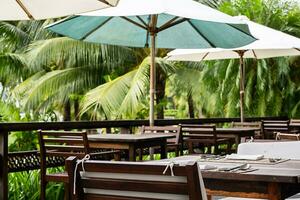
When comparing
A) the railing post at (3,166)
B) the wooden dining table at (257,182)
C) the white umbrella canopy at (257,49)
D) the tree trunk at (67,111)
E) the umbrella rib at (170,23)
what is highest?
the umbrella rib at (170,23)

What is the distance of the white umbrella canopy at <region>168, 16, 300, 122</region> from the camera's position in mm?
6453

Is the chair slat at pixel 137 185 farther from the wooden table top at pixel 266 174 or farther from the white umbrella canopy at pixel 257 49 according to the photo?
the white umbrella canopy at pixel 257 49

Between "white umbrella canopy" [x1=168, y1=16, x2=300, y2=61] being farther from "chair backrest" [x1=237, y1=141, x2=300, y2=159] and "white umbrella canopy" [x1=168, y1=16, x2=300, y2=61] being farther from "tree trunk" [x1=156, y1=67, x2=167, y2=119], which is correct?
"tree trunk" [x1=156, y1=67, x2=167, y2=119]

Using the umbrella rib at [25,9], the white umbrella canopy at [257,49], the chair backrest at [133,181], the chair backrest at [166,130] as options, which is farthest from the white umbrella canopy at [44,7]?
the white umbrella canopy at [257,49]

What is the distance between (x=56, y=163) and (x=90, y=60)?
10.4 metres

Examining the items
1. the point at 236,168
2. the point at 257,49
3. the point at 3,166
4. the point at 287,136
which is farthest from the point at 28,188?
the point at 257,49

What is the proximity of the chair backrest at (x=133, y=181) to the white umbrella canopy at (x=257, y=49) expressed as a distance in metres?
4.22

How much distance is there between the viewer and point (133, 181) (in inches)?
73.0

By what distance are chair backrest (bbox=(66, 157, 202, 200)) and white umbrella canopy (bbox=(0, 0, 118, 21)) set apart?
1.60m

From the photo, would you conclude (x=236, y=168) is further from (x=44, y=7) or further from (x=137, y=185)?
(x=44, y=7)

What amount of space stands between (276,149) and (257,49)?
4.51 meters

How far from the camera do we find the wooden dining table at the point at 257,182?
7.43ft

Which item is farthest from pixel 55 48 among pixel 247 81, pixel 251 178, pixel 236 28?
pixel 251 178

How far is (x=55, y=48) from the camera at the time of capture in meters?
13.8
